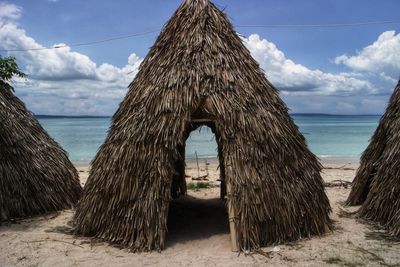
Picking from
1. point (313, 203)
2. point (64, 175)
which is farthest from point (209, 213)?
point (64, 175)

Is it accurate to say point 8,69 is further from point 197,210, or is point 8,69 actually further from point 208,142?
point 208,142

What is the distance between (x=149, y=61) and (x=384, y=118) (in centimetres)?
482

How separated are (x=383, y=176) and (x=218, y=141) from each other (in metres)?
3.23

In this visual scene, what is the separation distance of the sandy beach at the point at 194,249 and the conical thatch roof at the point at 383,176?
0.35 metres

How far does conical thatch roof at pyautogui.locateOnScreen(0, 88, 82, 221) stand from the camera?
27.1 ft

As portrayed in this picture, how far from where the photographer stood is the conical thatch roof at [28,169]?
826 cm

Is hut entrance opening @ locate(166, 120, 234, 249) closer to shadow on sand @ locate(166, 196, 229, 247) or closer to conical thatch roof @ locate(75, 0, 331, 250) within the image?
shadow on sand @ locate(166, 196, 229, 247)

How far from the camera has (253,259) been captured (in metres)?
5.99

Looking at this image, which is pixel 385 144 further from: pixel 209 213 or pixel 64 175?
pixel 64 175

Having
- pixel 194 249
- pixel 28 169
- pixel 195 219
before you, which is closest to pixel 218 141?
pixel 194 249

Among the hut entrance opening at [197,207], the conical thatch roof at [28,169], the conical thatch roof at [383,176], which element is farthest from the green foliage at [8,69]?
the conical thatch roof at [383,176]

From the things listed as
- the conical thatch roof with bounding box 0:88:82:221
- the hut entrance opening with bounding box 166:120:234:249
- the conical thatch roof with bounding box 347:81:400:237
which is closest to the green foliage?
the conical thatch roof with bounding box 0:88:82:221

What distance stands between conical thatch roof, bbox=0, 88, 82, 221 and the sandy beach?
455mm

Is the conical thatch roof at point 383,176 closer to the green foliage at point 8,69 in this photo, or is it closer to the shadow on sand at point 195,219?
the shadow on sand at point 195,219
